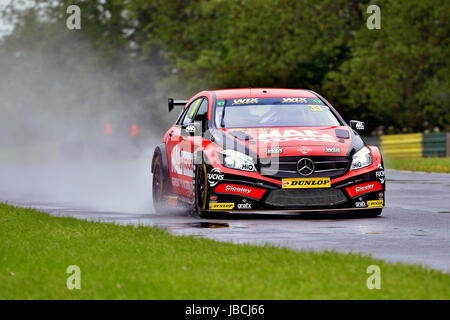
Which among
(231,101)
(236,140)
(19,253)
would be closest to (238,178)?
(236,140)

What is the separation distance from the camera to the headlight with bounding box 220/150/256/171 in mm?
14398

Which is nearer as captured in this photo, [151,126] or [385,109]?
[385,109]

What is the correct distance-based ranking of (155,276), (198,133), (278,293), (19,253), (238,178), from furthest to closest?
(198,133) < (238,178) < (19,253) < (155,276) < (278,293)

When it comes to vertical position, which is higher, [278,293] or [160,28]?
[160,28]

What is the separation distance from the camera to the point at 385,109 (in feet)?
172

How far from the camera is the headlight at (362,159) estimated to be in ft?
48.2

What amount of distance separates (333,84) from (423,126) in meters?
Answer: 4.69

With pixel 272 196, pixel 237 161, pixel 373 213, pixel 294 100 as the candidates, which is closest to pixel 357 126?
pixel 294 100

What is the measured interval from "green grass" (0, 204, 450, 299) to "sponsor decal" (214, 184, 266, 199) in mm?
2343

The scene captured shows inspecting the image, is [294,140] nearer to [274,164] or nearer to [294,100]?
[274,164]

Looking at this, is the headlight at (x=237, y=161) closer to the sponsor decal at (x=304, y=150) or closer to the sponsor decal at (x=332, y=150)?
the sponsor decal at (x=304, y=150)

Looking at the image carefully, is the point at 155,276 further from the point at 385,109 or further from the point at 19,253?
the point at 385,109

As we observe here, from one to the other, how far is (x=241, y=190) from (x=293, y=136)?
101 centimetres

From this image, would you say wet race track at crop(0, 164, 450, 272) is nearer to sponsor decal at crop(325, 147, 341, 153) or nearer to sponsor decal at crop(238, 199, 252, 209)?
sponsor decal at crop(238, 199, 252, 209)
